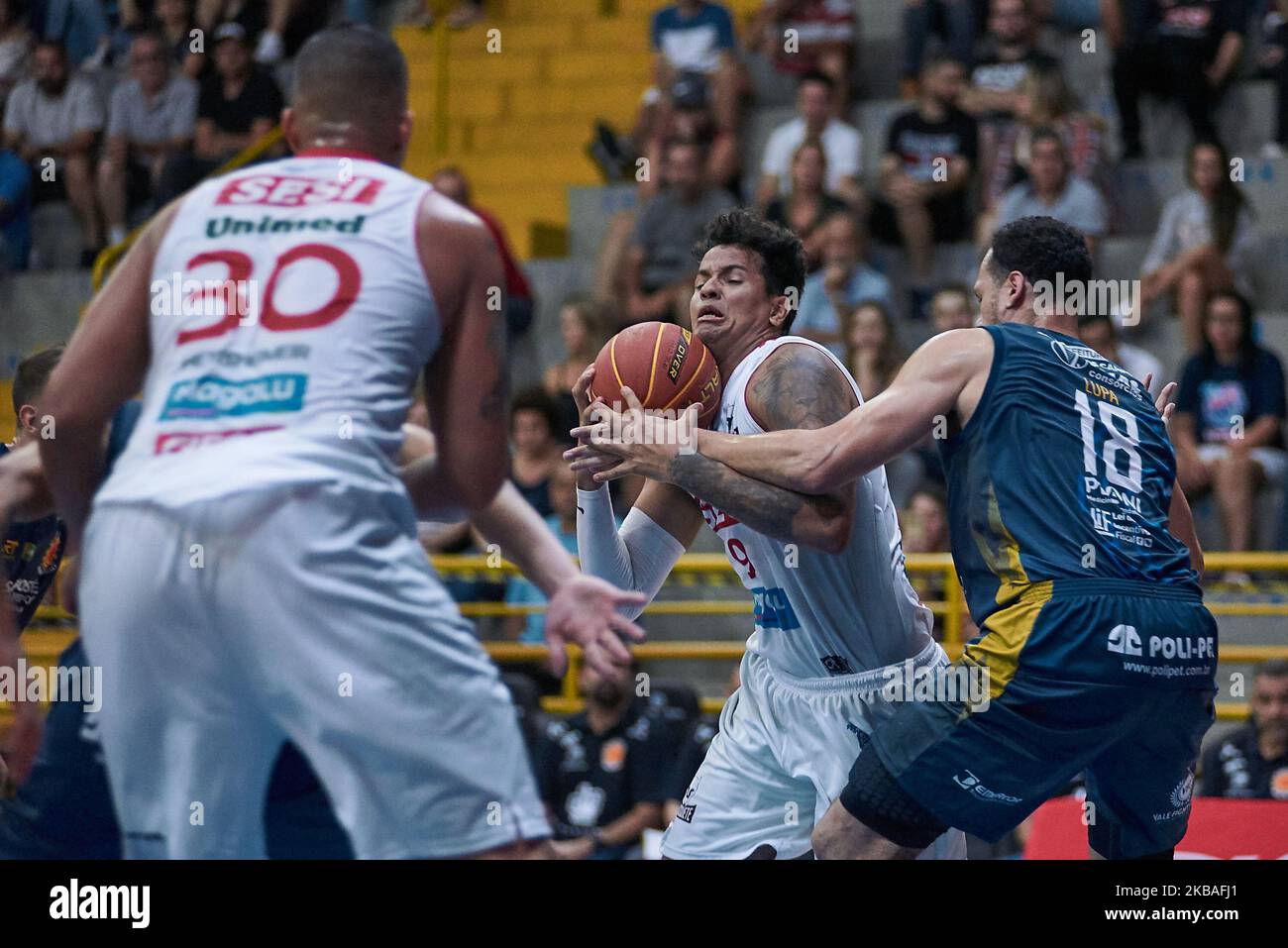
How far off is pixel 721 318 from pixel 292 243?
2.00 m

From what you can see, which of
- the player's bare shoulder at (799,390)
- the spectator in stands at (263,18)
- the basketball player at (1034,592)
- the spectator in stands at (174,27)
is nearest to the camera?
the basketball player at (1034,592)

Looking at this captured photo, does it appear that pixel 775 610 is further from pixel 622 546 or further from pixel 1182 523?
pixel 1182 523

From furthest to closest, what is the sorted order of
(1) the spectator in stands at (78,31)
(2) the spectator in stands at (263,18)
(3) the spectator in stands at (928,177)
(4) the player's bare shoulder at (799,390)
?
(1) the spectator in stands at (78,31) < (2) the spectator in stands at (263,18) < (3) the spectator in stands at (928,177) < (4) the player's bare shoulder at (799,390)

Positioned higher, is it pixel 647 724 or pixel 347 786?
pixel 347 786

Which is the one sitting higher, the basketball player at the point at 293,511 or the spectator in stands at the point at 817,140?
the spectator in stands at the point at 817,140

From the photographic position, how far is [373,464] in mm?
3520

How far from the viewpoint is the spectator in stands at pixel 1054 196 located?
9781 mm

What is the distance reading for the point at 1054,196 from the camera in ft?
32.3

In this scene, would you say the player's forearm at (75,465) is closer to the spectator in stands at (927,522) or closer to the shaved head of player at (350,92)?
the shaved head of player at (350,92)

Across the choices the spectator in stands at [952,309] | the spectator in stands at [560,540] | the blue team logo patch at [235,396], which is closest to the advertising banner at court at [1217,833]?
the spectator in stands at [560,540]

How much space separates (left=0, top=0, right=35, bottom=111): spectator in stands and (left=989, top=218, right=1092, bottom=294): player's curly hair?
430 inches

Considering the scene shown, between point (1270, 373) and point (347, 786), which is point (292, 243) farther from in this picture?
point (1270, 373)

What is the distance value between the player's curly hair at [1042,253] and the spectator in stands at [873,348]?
4167 mm
